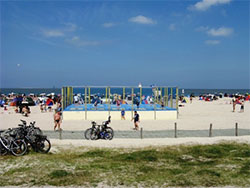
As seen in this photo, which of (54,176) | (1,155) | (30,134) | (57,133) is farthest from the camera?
(57,133)

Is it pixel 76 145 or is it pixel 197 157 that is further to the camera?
pixel 76 145

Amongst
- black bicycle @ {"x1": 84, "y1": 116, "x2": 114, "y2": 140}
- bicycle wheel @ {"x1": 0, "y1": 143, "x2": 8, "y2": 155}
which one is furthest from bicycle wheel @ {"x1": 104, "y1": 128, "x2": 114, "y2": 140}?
bicycle wheel @ {"x1": 0, "y1": 143, "x2": 8, "y2": 155}

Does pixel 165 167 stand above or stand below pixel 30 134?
below

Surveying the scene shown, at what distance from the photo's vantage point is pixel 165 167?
30.0 feet

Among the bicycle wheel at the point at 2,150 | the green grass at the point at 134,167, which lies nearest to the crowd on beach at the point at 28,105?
the green grass at the point at 134,167

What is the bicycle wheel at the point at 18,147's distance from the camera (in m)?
10.5

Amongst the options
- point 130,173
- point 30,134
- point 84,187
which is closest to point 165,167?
point 130,173

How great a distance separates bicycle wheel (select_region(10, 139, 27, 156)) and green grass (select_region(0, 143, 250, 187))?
337mm

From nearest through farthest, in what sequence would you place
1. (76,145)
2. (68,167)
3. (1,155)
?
(68,167), (1,155), (76,145)

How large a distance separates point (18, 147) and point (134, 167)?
476 cm

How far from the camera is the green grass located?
7676 mm

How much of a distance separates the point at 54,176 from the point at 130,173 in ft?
7.59

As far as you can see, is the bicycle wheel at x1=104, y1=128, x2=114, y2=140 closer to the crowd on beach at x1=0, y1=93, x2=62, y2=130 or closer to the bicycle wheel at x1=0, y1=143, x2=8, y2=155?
the crowd on beach at x1=0, y1=93, x2=62, y2=130

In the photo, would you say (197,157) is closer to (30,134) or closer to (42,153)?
(42,153)
